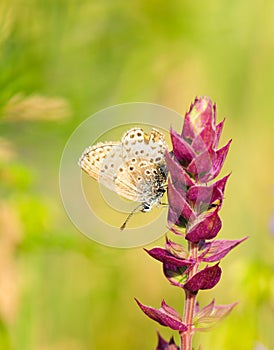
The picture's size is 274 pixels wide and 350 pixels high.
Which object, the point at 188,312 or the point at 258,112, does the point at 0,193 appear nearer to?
the point at 258,112

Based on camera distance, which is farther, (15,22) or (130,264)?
(130,264)

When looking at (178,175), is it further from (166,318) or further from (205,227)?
(166,318)

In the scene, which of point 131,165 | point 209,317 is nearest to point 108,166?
point 131,165

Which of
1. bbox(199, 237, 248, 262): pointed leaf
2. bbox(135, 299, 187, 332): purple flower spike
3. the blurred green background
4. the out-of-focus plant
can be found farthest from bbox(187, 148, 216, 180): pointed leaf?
the blurred green background

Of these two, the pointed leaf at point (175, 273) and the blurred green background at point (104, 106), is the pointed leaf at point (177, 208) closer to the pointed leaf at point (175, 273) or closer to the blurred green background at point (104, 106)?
the pointed leaf at point (175, 273)

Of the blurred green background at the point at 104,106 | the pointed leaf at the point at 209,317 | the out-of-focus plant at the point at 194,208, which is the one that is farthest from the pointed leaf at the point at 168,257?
the blurred green background at the point at 104,106

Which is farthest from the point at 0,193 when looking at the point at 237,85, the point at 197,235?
the point at 197,235
